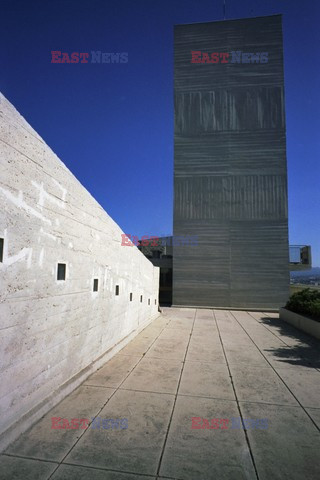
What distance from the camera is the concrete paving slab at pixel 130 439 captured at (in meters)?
2.87

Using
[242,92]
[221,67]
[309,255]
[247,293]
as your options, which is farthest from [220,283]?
[221,67]

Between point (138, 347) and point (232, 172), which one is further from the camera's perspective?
point (232, 172)

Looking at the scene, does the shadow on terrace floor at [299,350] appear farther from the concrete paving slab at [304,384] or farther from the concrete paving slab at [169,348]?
the concrete paving slab at [169,348]

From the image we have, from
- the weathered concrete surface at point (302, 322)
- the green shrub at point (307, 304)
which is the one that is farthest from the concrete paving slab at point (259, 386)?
the green shrub at point (307, 304)

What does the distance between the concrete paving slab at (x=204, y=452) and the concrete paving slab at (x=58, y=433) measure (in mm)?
1112

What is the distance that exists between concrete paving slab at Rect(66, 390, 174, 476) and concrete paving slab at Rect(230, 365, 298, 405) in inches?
54.0

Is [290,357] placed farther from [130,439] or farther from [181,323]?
[181,323]

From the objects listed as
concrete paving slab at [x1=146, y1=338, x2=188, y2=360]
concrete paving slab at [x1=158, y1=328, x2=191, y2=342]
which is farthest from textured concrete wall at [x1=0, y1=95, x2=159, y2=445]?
concrete paving slab at [x1=158, y1=328, x2=191, y2=342]

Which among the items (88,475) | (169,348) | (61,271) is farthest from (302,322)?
(88,475)

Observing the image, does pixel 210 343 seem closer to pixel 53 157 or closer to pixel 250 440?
pixel 250 440

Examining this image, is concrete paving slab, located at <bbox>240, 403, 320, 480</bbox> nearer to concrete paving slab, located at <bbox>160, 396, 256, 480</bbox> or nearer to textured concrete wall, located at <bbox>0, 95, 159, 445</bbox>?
concrete paving slab, located at <bbox>160, 396, 256, 480</bbox>

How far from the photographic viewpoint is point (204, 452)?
3.09 m

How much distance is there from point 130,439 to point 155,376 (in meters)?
2.11

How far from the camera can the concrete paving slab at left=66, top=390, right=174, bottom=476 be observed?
2.87m
